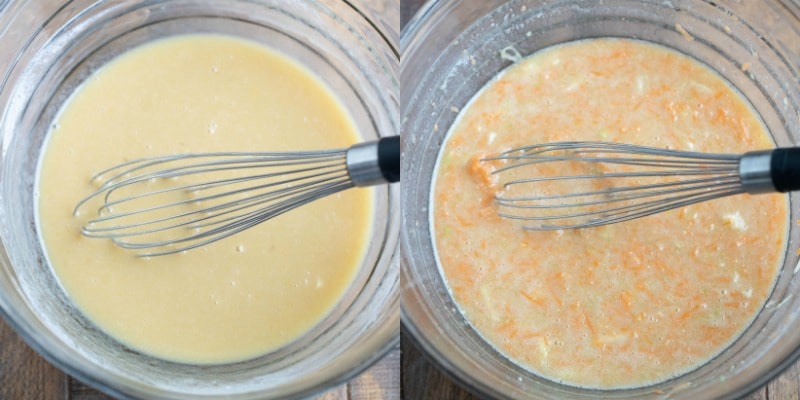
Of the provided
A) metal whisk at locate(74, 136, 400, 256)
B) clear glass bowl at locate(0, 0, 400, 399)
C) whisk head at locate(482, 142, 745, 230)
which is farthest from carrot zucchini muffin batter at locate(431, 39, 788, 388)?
metal whisk at locate(74, 136, 400, 256)

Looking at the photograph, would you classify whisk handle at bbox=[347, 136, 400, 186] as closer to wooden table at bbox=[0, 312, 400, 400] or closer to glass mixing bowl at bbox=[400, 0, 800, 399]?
glass mixing bowl at bbox=[400, 0, 800, 399]

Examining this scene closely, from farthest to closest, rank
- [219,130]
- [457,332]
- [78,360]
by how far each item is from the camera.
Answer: [219,130] → [457,332] → [78,360]

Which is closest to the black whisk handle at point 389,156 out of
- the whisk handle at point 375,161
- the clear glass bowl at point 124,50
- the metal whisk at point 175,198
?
the whisk handle at point 375,161

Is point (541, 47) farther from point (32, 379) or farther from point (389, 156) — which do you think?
point (32, 379)

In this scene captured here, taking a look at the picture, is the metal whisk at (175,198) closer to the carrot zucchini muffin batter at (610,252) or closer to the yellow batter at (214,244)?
the yellow batter at (214,244)

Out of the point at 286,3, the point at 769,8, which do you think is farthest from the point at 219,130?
the point at 769,8

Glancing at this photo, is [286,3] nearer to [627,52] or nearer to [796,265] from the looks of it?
[627,52]
